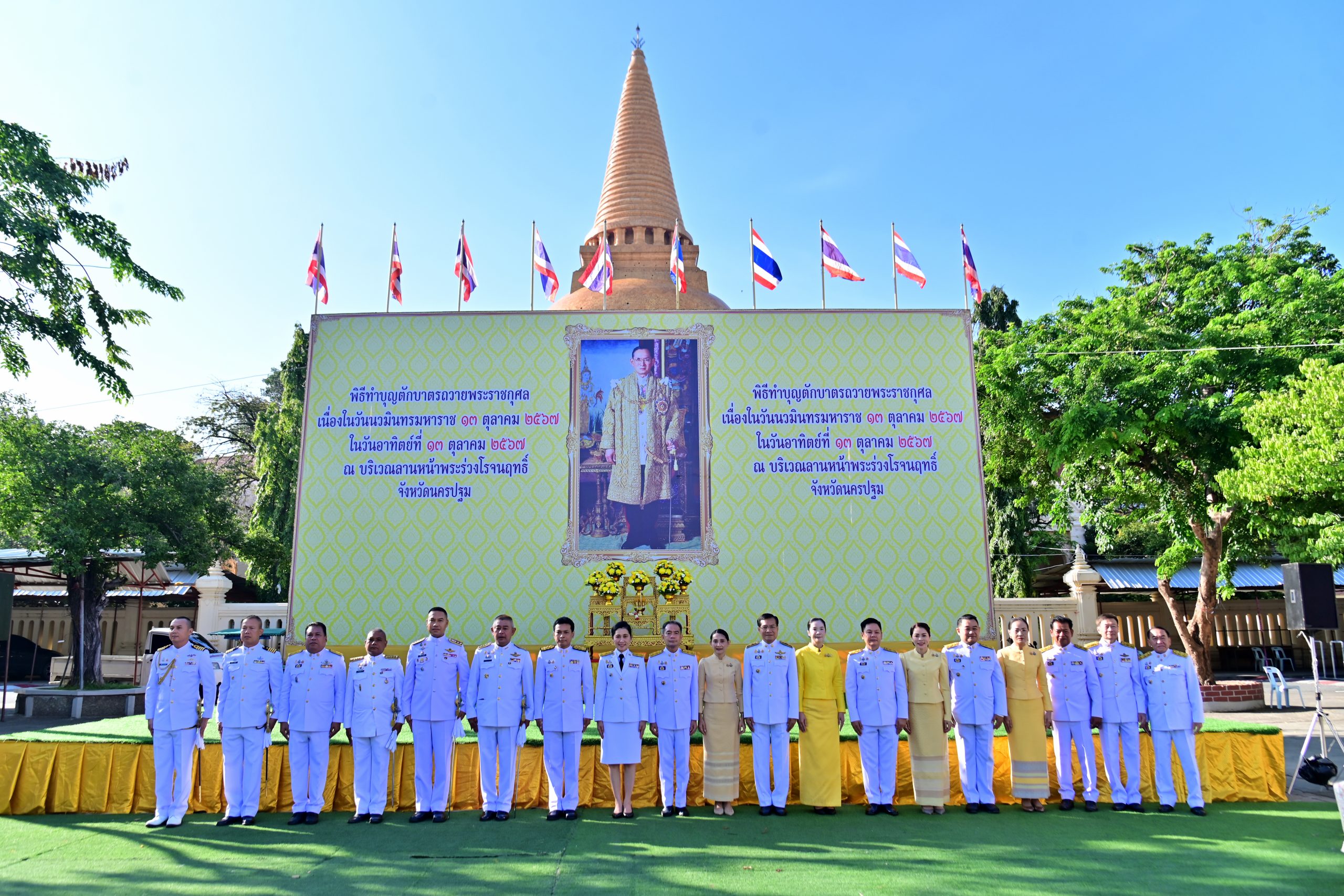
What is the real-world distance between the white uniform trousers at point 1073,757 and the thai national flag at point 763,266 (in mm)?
5878

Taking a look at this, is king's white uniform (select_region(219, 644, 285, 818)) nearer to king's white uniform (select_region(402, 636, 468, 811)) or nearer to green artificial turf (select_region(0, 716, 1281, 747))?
green artificial turf (select_region(0, 716, 1281, 747))

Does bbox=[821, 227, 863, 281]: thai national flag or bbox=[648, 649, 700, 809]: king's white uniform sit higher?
bbox=[821, 227, 863, 281]: thai national flag

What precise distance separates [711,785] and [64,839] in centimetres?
377

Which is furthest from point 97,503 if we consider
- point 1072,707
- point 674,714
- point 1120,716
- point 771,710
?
point 1120,716

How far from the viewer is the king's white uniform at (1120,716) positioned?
18.5 ft

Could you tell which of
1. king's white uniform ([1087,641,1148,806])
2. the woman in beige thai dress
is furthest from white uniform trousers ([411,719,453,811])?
king's white uniform ([1087,641,1148,806])

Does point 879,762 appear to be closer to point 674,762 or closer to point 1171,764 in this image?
point 674,762

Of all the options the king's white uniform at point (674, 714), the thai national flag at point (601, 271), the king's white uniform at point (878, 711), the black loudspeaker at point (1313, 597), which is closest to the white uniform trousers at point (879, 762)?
the king's white uniform at point (878, 711)

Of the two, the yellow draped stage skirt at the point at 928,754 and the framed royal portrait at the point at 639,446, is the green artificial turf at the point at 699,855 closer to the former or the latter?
the yellow draped stage skirt at the point at 928,754

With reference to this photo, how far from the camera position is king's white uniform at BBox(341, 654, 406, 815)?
5.36 metres

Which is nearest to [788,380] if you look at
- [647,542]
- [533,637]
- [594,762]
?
[647,542]

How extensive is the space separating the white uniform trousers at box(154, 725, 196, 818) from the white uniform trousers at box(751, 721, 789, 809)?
141 inches

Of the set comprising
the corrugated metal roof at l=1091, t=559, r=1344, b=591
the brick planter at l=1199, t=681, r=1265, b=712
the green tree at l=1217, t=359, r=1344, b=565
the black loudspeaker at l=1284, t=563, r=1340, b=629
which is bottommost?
the brick planter at l=1199, t=681, r=1265, b=712

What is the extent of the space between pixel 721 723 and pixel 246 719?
3.02m
